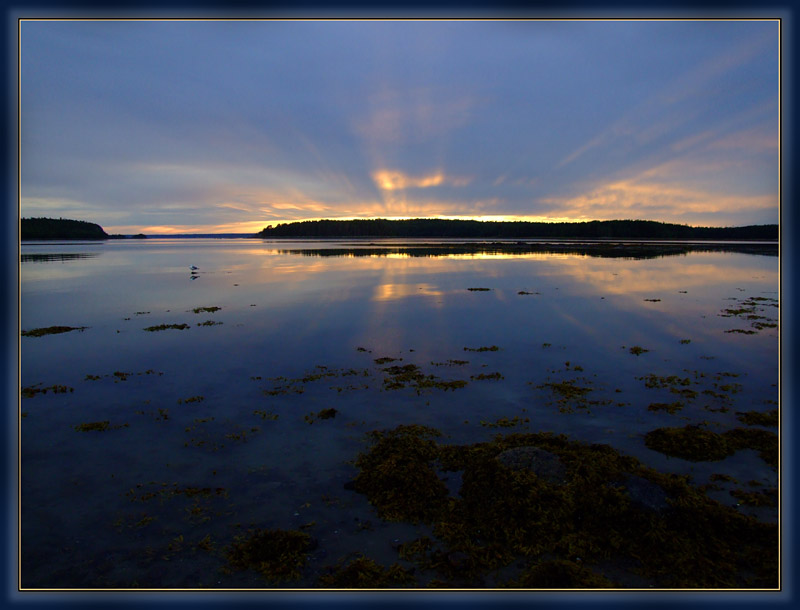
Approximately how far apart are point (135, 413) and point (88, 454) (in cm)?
200

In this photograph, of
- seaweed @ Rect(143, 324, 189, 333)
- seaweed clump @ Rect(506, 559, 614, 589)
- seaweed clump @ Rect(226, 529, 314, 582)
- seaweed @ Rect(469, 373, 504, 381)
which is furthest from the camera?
seaweed @ Rect(143, 324, 189, 333)

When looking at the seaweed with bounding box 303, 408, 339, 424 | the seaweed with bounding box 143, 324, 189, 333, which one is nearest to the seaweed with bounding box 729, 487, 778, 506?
the seaweed with bounding box 303, 408, 339, 424

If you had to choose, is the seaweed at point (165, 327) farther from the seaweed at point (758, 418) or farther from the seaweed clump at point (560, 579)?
the seaweed at point (758, 418)

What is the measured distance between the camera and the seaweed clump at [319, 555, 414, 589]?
5465 millimetres

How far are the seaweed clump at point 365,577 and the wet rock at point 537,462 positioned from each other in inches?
108

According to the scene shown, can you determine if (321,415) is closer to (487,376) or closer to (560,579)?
(487,376)

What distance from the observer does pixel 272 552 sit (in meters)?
5.91

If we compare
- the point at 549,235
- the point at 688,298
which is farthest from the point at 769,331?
the point at 549,235

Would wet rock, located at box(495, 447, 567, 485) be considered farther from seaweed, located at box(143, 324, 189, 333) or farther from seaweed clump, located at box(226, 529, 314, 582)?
seaweed, located at box(143, 324, 189, 333)

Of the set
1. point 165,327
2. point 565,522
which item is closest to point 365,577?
point 565,522

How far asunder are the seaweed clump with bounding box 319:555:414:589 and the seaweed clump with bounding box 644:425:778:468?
5.98m

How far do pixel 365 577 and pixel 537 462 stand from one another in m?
3.54

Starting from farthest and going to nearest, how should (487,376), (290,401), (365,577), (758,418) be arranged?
(487,376), (290,401), (758,418), (365,577)

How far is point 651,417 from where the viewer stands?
10195 millimetres
